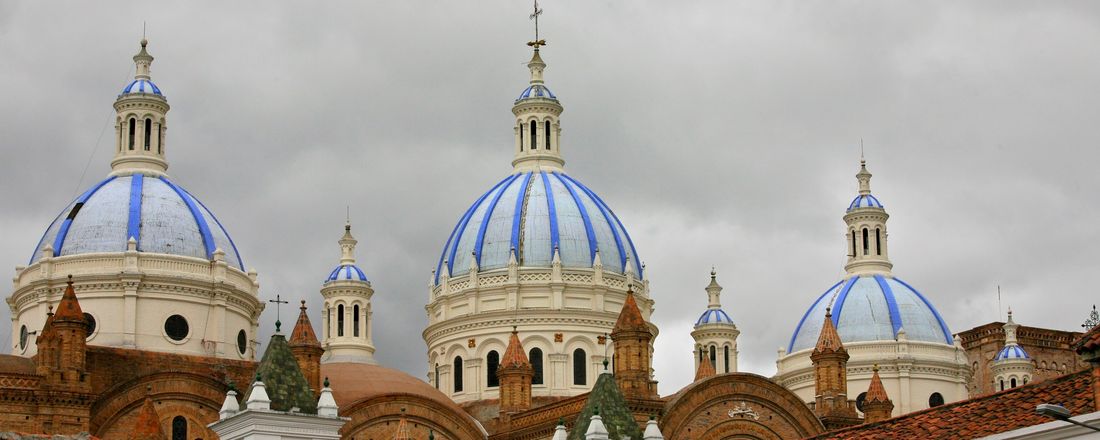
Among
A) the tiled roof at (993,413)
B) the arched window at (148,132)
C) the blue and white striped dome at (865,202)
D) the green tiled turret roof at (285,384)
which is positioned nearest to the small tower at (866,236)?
the blue and white striped dome at (865,202)

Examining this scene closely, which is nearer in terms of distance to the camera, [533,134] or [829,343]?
[829,343]

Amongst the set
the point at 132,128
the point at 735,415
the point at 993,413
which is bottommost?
the point at 993,413

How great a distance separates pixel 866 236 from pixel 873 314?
5.40 m

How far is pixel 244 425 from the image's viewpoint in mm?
44188

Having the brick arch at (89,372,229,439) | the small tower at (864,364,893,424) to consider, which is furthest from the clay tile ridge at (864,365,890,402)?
the brick arch at (89,372,229,439)

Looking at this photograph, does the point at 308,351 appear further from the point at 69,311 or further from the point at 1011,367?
the point at 1011,367

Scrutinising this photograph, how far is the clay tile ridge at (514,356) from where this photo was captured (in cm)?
7038

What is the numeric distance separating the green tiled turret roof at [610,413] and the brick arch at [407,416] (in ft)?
48.6

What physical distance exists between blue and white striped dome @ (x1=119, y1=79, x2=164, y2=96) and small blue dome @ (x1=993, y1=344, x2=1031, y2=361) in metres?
48.9

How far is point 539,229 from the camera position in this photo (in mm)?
78688

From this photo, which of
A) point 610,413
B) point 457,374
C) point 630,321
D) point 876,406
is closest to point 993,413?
point 610,413

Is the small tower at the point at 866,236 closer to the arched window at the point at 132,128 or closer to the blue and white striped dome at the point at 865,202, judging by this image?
the blue and white striped dome at the point at 865,202

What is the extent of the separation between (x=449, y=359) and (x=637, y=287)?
869 cm

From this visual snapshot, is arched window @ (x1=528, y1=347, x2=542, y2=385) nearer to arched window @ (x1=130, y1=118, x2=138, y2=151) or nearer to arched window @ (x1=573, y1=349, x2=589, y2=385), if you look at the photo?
arched window @ (x1=573, y1=349, x2=589, y2=385)
